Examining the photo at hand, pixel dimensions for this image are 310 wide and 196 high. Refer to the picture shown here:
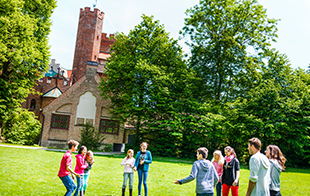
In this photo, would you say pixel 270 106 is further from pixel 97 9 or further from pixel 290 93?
pixel 97 9

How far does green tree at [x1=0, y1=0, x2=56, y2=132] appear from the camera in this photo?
22.2 m

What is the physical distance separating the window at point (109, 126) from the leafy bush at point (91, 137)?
1.04 meters

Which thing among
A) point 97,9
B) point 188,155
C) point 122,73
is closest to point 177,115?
point 188,155

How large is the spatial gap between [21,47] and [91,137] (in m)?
12.1

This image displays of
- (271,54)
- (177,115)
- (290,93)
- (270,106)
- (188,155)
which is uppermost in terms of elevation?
(271,54)

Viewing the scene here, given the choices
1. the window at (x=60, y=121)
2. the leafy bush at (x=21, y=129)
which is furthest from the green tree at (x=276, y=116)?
the leafy bush at (x=21, y=129)

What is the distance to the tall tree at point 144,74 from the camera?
85.1 feet

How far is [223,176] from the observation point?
24.7 ft

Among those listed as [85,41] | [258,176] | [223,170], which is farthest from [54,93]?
[258,176]

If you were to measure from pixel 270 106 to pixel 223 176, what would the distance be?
1939cm

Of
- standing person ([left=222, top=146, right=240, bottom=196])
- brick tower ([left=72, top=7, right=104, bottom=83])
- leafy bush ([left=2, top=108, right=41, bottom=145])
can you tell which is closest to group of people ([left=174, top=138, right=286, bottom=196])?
standing person ([left=222, top=146, right=240, bottom=196])

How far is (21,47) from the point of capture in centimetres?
2317

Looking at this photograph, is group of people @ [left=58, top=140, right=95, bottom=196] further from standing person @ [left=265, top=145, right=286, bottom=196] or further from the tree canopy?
the tree canopy

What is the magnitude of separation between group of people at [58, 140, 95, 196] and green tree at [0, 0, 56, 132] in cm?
1807
